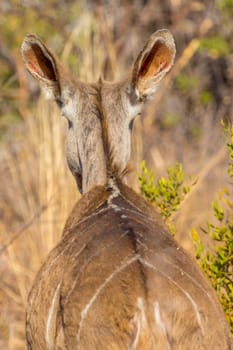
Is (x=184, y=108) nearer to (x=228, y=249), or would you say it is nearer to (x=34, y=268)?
(x=34, y=268)

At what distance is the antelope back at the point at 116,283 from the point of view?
11.9ft

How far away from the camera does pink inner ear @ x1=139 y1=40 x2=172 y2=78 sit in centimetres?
539

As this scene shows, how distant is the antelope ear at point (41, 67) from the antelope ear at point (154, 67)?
43 centimetres

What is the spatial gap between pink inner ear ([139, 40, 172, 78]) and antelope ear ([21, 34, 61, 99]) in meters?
0.47

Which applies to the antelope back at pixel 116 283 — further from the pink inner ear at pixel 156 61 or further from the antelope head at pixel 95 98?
the pink inner ear at pixel 156 61

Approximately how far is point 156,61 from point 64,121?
3.00 m

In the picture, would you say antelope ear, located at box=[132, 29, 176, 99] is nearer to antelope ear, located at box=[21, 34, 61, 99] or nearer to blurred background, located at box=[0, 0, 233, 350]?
antelope ear, located at box=[21, 34, 61, 99]

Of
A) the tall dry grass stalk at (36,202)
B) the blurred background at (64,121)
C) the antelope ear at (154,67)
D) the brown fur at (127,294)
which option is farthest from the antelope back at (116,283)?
the tall dry grass stalk at (36,202)

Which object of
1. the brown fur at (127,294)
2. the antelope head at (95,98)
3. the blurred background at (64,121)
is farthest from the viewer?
the blurred background at (64,121)

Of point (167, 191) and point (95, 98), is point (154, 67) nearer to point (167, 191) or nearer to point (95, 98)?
point (95, 98)

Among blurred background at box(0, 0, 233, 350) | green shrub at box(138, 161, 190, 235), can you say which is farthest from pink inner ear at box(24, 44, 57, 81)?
blurred background at box(0, 0, 233, 350)

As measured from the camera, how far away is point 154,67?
543 cm

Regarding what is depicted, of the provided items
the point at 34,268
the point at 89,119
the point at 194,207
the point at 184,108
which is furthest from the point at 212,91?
the point at 89,119

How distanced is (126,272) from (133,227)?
35 centimetres
